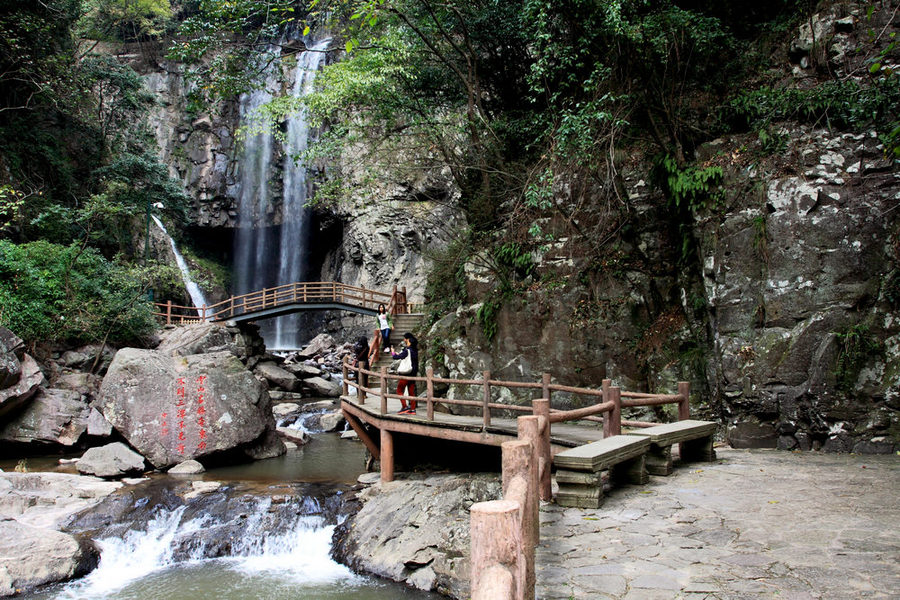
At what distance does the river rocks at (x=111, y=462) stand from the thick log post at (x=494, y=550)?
11604 millimetres

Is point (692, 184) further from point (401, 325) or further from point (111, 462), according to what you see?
point (111, 462)

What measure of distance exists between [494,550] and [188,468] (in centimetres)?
1153

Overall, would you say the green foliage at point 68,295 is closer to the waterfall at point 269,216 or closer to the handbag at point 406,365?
the handbag at point 406,365

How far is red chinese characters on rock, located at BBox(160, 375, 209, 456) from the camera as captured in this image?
1267 centimetres

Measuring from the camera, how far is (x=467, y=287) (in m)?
13.4

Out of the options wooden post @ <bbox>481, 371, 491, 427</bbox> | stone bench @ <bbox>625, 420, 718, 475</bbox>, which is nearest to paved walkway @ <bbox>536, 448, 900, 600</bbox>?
stone bench @ <bbox>625, 420, 718, 475</bbox>

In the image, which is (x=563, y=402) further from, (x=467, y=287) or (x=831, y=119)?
(x=831, y=119)

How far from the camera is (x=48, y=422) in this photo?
1338cm

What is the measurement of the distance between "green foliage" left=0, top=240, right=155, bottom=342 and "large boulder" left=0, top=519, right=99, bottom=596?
9.39 m

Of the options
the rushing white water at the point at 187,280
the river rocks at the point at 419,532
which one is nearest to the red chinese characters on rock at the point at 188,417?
the river rocks at the point at 419,532

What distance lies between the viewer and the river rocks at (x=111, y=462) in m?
11.6

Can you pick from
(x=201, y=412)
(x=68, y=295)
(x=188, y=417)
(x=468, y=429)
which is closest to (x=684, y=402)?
(x=468, y=429)

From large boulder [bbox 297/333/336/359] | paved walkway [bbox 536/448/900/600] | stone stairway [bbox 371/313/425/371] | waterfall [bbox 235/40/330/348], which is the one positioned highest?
waterfall [bbox 235/40/330/348]

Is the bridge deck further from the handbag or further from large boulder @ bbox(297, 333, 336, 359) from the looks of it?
large boulder @ bbox(297, 333, 336, 359)
